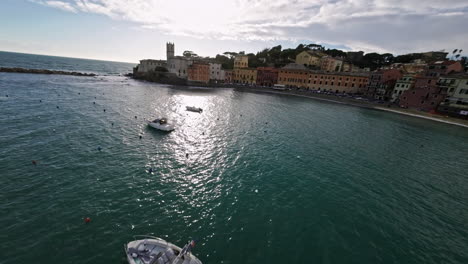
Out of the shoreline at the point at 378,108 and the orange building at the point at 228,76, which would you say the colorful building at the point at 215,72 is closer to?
the orange building at the point at 228,76

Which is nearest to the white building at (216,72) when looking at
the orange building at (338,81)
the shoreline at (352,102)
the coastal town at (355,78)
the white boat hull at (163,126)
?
the coastal town at (355,78)

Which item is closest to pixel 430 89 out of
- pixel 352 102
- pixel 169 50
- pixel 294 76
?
pixel 352 102

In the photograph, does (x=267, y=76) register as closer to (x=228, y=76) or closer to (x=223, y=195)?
(x=228, y=76)

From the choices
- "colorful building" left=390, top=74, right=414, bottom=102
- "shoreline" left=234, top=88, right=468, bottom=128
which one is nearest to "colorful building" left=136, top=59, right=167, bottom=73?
"shoreline" left=234, top=88, right=468, bottom=128

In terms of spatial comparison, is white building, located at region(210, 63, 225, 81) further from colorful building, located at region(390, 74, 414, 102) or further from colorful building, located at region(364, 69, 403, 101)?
colorful building, located at region(390, 74, 414, 102)

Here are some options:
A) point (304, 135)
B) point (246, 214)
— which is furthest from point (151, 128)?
point (304, 135)

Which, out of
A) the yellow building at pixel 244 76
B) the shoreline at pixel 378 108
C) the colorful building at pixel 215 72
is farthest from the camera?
the yellow building at pixel 244 76
